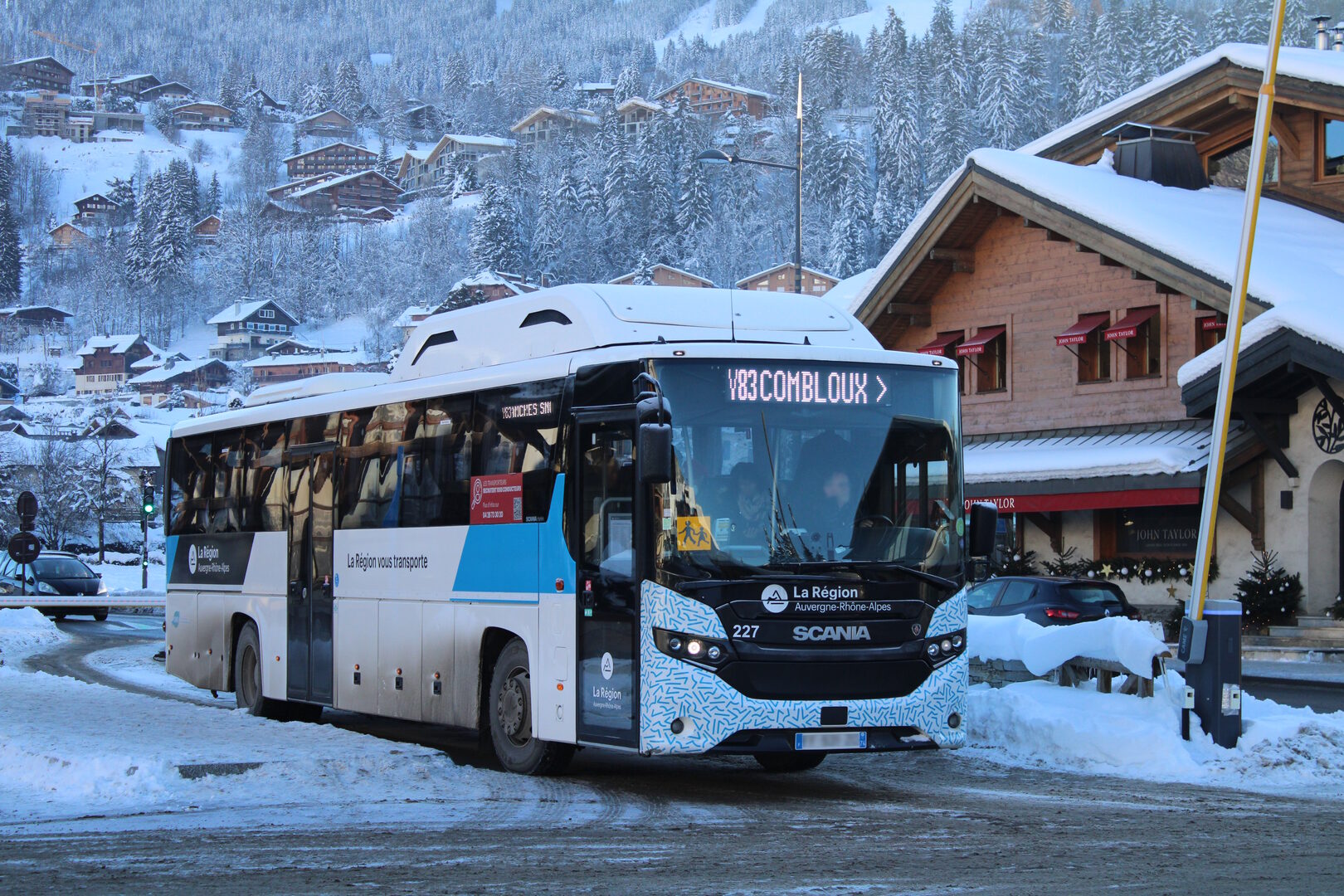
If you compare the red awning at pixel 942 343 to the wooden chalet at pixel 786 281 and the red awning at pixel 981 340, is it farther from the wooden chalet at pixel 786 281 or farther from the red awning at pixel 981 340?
the wooden chalet at pixel 786 281

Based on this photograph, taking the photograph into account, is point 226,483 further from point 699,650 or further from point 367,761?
point 699,650

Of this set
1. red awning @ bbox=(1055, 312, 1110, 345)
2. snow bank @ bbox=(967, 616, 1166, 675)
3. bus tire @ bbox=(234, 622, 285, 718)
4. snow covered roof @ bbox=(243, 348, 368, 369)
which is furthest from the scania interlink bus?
snow covered roof @ bbox=(243, 348, 368, 369)

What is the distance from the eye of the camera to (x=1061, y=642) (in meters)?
15.2

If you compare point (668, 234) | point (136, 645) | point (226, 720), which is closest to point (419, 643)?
point (226, 720)

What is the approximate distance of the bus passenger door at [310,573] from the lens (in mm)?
15180

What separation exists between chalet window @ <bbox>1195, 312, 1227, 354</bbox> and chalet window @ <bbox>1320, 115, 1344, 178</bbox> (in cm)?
435

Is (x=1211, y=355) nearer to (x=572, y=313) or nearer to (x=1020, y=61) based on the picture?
(x=572, y=313)

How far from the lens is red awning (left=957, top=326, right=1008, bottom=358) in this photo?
33.3m

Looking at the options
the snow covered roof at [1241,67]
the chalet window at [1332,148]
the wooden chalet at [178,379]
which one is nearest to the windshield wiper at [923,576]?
the snow covered roof at [1241,67]

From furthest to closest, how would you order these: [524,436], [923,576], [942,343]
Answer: [942,343], [524,436], [923,576]

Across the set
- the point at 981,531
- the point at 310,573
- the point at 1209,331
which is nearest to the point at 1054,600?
the point at 1209,331

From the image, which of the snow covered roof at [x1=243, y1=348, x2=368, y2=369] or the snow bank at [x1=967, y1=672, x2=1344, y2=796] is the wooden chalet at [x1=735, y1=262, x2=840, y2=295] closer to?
the snow covered roof at [x1=243, y1=348, x2=368, y2=369]

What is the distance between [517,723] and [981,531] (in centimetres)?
374

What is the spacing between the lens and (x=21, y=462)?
103 metres
